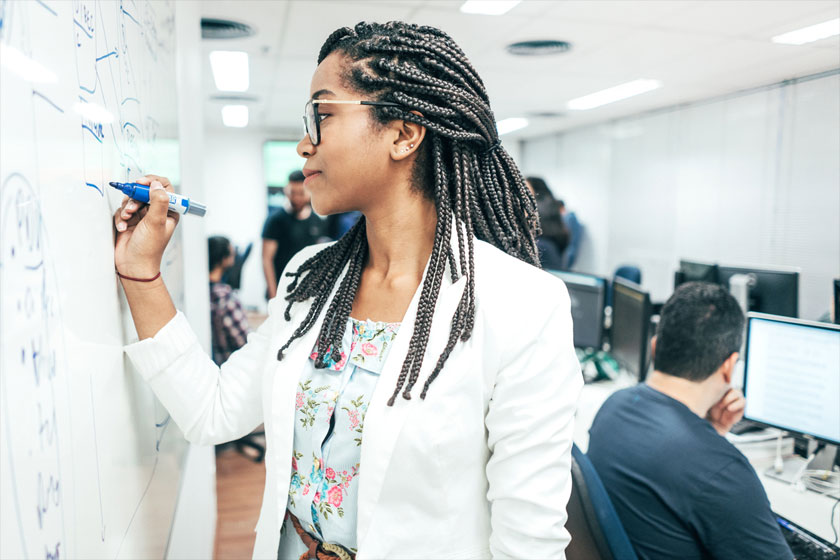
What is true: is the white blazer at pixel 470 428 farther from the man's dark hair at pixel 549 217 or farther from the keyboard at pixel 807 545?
the man's dark hair at pixel 549 217

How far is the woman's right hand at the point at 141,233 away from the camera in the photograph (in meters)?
0.76

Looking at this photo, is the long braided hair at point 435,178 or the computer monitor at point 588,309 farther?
the computer monitor at point 588,309

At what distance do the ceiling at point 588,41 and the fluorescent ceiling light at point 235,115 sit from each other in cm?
82

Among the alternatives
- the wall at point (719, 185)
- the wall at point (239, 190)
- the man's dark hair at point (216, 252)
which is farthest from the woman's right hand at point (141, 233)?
the wall at point (239, 190)

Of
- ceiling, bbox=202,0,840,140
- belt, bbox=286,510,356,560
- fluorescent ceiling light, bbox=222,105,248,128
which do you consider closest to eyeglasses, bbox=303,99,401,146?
belt, bbox=286,510,356,560

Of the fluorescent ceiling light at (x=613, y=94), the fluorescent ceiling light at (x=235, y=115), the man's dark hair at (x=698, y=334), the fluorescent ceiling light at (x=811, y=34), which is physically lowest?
the man's dark hair at (x=698, y=334)

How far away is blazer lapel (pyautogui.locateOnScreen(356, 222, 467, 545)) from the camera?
0.81 metres

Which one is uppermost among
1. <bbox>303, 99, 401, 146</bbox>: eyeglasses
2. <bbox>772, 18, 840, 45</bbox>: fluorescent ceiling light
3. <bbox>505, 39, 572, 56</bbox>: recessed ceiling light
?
<bbox>505, 39, 572, 56</bbox>: recessed ceiling light

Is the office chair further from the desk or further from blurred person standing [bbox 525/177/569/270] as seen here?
blurred person standing [bbox 525/177/569/270]

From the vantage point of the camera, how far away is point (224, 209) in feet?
25.8

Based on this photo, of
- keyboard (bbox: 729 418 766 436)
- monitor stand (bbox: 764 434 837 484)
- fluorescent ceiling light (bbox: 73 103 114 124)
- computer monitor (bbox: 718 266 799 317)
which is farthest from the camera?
computer monitor (bbox: 718 266 799 317)

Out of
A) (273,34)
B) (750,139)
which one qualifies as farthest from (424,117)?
(750,139)

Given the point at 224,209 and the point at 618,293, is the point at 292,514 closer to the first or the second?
the point at 618,293

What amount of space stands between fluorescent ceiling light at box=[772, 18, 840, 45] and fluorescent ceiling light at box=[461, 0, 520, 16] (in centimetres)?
162
